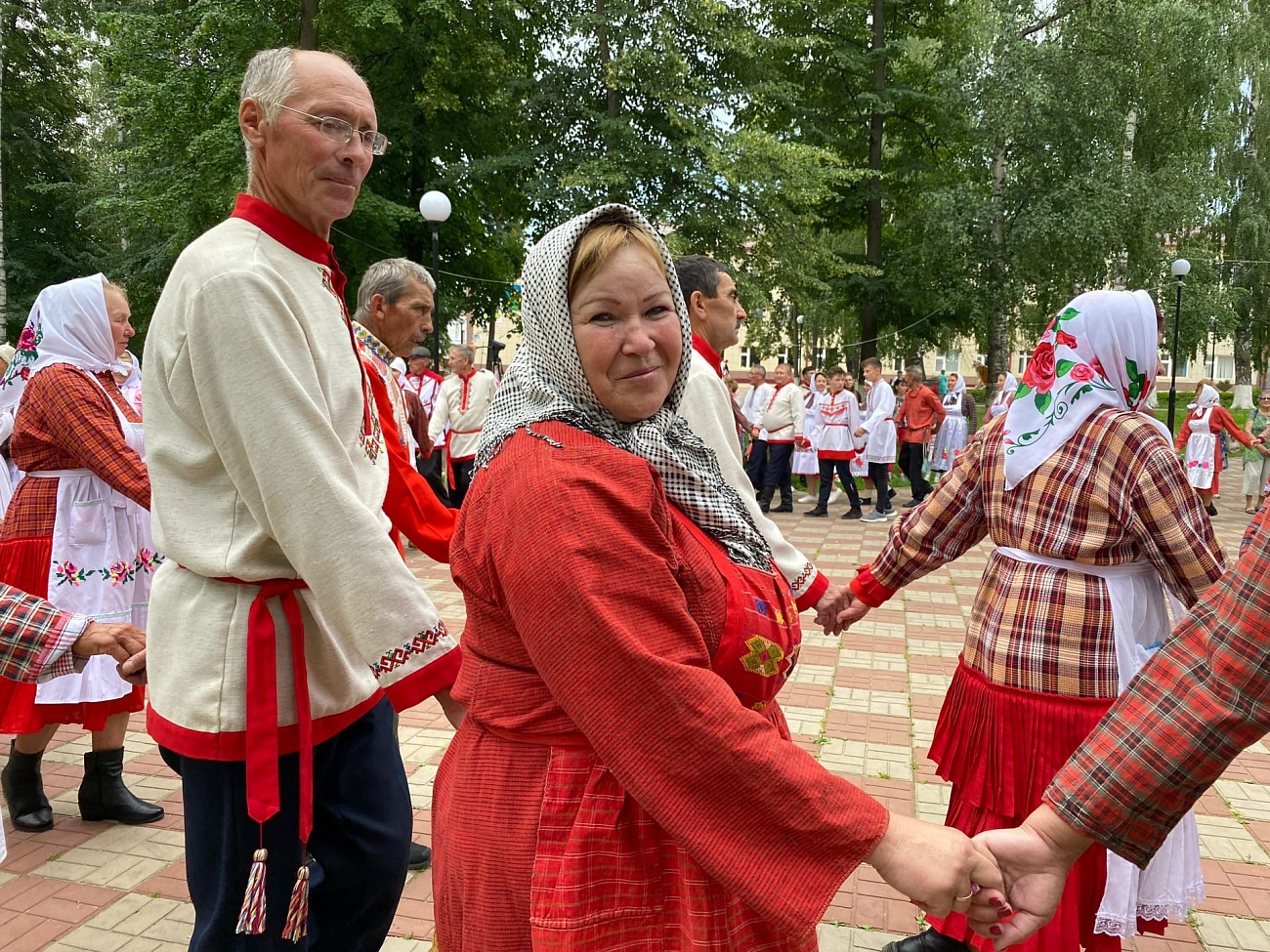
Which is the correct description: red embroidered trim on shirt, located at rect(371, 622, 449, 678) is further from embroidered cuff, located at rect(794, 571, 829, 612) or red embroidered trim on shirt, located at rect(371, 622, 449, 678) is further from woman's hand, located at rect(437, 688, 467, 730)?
embroidered cuff, located at rect(794, 571, 829, 612)

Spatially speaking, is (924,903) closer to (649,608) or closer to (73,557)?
(649,608)

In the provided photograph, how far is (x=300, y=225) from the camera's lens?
6.84 feet

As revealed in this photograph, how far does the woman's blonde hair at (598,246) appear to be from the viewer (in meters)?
1.57

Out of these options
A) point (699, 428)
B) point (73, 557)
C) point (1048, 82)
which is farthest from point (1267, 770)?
point (1048, 82)

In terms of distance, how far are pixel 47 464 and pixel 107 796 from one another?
1398mm

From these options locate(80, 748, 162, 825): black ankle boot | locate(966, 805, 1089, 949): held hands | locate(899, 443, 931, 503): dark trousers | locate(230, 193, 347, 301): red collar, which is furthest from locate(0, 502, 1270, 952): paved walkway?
locate(899, 443, 931, 503): dark trousers

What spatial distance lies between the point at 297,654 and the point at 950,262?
2316 centimetres

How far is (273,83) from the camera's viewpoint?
2.02 metres

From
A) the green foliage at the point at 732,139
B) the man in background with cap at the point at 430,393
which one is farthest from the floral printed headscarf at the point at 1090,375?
the green foliage at the point at 732,139

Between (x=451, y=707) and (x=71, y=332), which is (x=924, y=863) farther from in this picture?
(x=71, y=332)

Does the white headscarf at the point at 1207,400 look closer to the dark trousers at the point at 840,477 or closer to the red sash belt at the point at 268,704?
the dark trousers at the point at 840,477

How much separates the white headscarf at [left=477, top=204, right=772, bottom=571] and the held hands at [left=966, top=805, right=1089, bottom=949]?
0.73 metres

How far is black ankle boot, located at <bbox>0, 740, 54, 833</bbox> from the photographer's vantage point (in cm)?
389

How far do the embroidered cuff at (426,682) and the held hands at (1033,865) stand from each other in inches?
41.0
